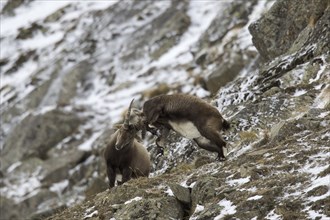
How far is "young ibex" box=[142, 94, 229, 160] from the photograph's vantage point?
1229 centimetres

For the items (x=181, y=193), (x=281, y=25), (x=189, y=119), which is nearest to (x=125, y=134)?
(x=189, y=119)

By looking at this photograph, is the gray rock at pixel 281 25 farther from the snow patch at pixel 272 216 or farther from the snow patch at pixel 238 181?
the snow patch at pixel 272 216

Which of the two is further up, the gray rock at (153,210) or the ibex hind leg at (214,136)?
the gray rock at (153,210)

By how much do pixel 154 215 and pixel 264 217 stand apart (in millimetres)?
2023

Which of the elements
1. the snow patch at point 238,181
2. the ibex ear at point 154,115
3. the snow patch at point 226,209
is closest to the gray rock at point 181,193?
the snow patch at point 238,181

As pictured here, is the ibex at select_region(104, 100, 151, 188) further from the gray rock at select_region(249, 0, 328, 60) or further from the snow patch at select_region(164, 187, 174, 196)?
the gray rock at select_region(249, 0, 328, 60)

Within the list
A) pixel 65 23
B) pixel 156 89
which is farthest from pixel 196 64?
pixel 65 23

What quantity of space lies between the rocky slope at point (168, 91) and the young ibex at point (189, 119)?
0.52 metres

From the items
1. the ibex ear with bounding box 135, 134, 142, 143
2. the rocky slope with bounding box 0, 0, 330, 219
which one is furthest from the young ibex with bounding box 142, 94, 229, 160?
the ibex ear with bounding box 135, 134, 142, 143

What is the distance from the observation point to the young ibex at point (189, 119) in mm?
12289

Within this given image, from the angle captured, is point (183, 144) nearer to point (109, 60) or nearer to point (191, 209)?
point (191, 209)

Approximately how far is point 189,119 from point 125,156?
232cm

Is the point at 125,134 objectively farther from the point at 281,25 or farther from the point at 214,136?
the point at 281,25

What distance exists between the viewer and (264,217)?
8.05 metres
